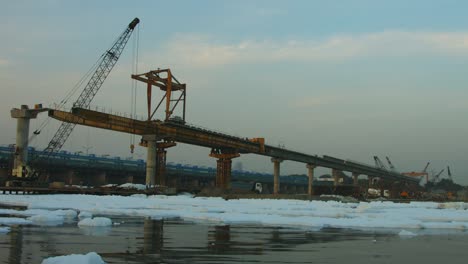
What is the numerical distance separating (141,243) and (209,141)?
299 feet

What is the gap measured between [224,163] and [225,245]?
343 feet

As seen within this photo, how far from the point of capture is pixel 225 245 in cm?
1667

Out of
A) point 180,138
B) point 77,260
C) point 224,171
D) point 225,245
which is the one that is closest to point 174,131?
point 180,138

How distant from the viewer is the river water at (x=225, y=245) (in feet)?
44.3

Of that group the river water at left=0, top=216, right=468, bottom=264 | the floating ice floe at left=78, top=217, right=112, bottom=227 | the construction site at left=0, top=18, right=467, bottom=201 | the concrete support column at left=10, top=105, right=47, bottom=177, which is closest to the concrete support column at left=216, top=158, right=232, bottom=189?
the construction site at left=0, top=18, right=467, bottom=201

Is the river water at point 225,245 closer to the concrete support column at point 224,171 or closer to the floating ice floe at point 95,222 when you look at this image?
the floating ice floe at point 95,222

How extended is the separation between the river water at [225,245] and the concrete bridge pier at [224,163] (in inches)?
3831

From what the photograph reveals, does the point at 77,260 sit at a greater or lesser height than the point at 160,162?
lesser

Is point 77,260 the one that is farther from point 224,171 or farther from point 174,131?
point 224,171

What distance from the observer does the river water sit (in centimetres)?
1351

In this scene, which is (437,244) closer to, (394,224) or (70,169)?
(394,224)

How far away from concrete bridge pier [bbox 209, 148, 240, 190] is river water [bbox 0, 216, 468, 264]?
319 ft

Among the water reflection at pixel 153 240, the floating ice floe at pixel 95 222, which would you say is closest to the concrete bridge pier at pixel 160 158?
the floating ice floe at pixel 95 222

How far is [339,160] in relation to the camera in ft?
598
